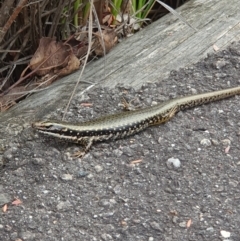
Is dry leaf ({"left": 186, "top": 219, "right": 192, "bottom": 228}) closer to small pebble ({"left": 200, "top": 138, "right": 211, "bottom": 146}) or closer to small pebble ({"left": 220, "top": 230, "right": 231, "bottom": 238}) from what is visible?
small pebble ({"left": 220, "top": 230, "right": 231, "bottom": 238})

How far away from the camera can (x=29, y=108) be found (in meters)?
4.21

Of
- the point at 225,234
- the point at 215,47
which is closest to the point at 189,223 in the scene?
the point at 225,234

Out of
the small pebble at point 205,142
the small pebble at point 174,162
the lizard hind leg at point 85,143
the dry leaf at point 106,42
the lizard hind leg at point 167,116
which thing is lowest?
the small pebble at point 205,142

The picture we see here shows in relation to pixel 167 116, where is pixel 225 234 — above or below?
below

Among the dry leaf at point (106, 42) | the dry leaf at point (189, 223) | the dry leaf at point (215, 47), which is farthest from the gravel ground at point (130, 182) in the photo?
the dry leaf at point (215, 47)

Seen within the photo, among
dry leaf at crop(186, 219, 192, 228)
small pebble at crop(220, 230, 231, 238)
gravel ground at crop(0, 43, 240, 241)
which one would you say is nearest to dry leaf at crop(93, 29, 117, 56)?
gravel ground at crop(0, 43, 240, 241)

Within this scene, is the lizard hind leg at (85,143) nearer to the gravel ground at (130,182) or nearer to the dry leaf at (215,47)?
the gravel ground at (130,182)

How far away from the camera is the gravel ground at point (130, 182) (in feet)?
11.2

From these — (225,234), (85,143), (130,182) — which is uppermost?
(85,143)

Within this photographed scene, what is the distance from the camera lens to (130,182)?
3678mm

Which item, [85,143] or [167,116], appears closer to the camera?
[85,143]

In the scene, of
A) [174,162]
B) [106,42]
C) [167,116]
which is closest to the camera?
[174,162]

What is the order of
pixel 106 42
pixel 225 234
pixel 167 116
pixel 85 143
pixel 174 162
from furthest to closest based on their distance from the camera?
1. pixel 106 42
2. pixel 167 116
3. pixel 85 143
4. pixel 174 162
5. pixel 225 234

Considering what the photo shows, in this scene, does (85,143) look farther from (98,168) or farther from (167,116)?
(167,116)
